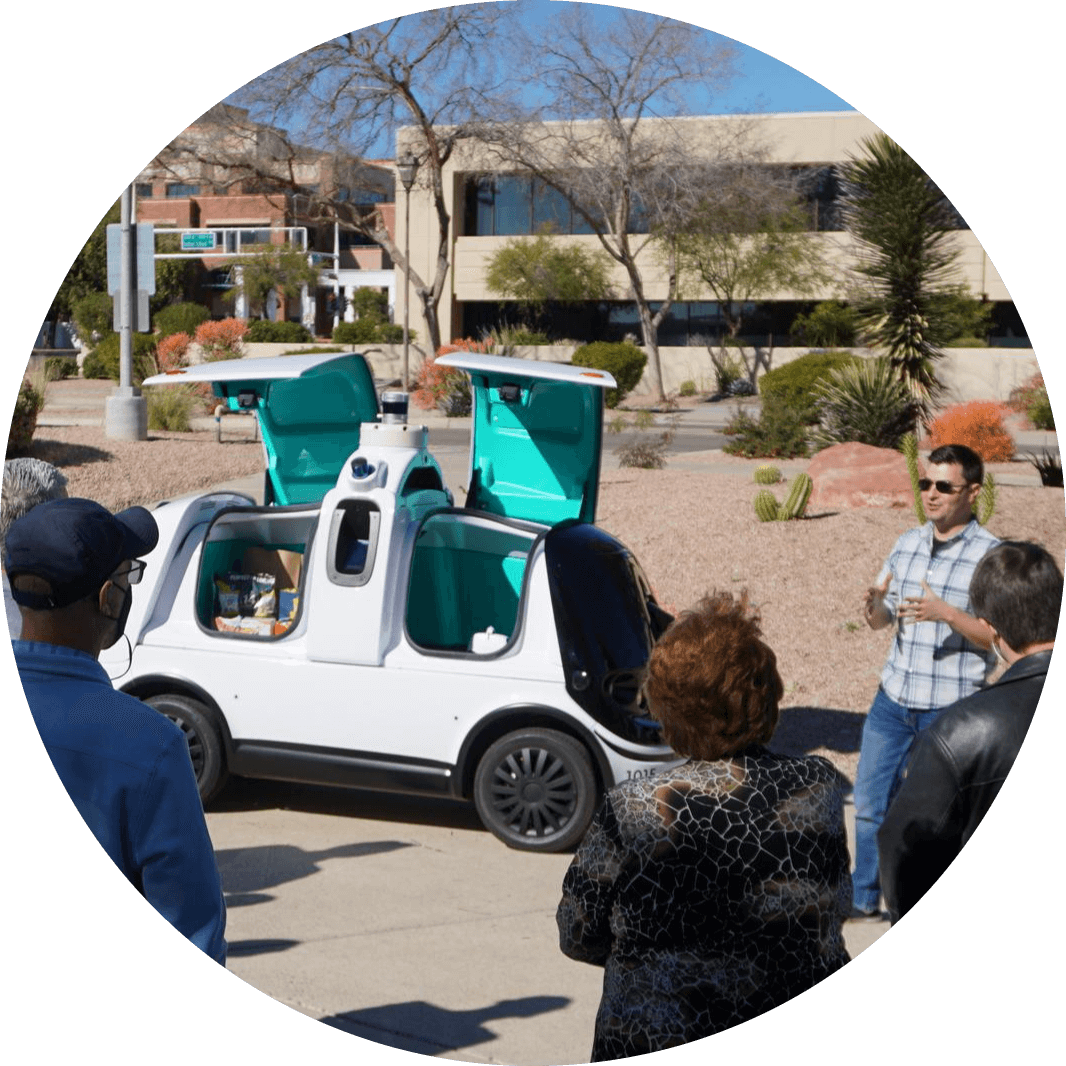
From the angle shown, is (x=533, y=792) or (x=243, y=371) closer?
(x=533, y=792)

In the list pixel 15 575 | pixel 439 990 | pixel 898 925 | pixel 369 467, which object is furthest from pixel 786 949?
pixel 369 467

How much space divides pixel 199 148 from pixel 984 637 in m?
35.7

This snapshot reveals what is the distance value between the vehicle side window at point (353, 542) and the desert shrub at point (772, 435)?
12.8 metres

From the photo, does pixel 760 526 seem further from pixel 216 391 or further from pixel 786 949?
pixel 786 949

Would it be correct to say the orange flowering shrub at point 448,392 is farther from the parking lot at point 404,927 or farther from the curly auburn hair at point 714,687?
the curly auburn hair at point 714,687

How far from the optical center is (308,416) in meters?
7.78

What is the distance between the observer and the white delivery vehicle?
18.5 ft

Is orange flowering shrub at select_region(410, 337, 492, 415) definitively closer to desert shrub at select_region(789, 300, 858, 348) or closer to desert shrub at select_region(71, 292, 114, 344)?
desert shrub at select_region(789, 300, 858, 348)

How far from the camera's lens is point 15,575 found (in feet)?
8.27

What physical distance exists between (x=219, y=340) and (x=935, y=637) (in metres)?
27.3

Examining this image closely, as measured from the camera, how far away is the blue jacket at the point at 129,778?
239 centimetres

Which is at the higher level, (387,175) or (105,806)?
(387,175)

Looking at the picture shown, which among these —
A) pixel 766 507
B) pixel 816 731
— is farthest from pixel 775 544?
pixel 816 731

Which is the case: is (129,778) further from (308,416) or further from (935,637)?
(308,416)
